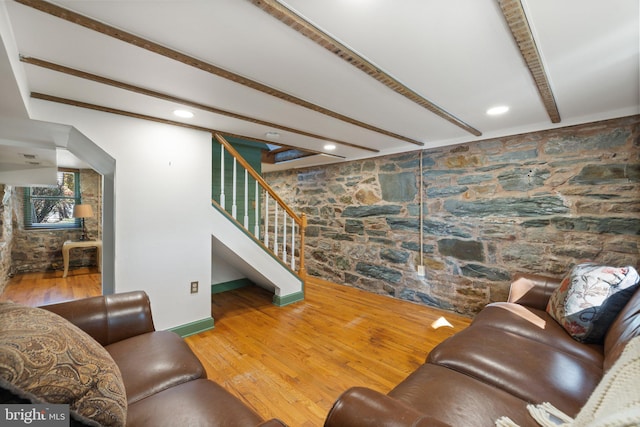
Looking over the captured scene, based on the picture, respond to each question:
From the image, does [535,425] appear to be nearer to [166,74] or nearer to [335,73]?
[335,73]

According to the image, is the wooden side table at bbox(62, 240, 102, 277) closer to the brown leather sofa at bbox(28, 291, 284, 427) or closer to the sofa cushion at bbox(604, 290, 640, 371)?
the brown leather sofa at bbox(28, 291, 284, 427)

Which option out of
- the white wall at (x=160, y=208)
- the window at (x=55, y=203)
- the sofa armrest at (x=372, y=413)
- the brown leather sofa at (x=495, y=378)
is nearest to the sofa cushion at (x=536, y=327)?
the brown leather sofa at (x=495, y=378)

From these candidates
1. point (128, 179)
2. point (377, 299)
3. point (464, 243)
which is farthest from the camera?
point (377, 299)

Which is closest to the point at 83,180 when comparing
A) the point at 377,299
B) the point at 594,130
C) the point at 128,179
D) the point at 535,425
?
the point at 128,179

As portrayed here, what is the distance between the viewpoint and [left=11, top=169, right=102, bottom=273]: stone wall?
15.7 ft

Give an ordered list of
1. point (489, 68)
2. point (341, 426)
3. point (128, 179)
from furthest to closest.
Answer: point (128, 179), point (489, 68), point (341, 426)

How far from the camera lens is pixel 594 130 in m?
2.20

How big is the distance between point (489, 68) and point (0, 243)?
580cm

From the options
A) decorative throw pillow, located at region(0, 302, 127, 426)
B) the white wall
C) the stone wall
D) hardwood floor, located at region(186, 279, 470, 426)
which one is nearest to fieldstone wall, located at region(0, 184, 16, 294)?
the stone wall

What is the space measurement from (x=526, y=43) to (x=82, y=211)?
261 inches

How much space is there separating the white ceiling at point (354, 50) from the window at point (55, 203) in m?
4.94

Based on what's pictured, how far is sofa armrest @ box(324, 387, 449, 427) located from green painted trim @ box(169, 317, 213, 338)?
213 cm

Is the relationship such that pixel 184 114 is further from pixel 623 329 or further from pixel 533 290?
pixel 533 290

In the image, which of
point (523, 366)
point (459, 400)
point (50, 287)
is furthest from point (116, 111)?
point (50, 287)
